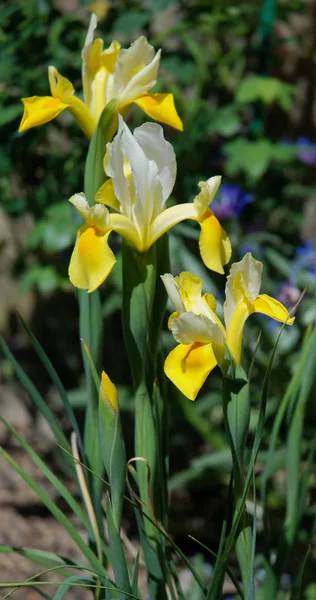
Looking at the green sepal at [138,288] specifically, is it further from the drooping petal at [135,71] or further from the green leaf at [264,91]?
the green leaf at [264,91]

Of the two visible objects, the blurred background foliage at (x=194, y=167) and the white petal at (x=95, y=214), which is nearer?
the white petal at (x=95, y=214)

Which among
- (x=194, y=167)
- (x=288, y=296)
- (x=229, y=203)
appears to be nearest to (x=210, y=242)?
(x=288, y=296)

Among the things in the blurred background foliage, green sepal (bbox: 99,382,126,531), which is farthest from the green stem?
the blurred background foliage

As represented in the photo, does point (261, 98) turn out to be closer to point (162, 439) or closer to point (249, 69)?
point (249, 69)

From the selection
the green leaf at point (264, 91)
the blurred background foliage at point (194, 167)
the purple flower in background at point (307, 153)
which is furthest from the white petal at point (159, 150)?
the purple flower in background at point (307, 153)

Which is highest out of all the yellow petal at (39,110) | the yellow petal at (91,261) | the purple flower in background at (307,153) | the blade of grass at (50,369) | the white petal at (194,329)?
the yellow petal at (39,110)

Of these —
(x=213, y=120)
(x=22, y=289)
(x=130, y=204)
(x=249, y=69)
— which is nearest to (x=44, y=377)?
(x=22, y=289)

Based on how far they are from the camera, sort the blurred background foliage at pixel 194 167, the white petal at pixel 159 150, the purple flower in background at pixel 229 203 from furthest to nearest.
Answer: the purple flower in background at pixel 229 203 → the blurred background foliage at pixel 194 167 → the white petal at pixel 159 150
